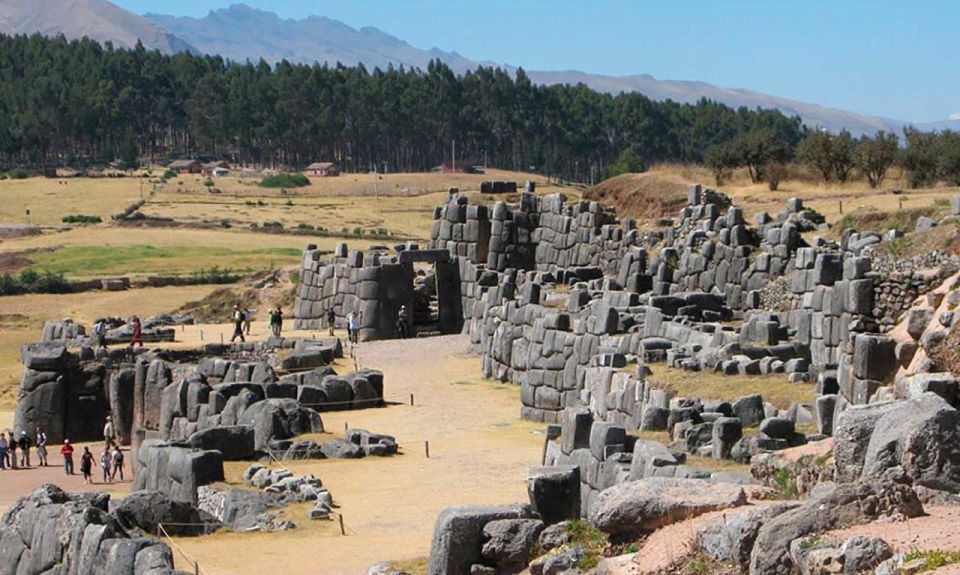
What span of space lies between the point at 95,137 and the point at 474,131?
3563 cm

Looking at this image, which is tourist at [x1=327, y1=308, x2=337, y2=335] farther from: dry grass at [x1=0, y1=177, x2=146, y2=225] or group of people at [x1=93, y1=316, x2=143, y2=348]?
dry grass at [x1=0, y1=177, x2=146, y2=225]

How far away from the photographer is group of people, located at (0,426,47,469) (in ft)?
151

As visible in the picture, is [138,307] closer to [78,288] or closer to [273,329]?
[78,288]

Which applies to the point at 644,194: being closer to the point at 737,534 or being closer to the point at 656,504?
the point at 656,504

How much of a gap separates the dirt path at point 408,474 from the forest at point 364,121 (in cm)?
11230

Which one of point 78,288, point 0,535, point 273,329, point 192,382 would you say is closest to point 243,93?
point 78,288

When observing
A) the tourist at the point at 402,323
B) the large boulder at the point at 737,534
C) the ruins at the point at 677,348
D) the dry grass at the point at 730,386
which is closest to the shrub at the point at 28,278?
the ruins at the point at 677,348

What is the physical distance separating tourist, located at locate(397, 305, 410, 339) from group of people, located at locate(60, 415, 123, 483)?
45.3 ft

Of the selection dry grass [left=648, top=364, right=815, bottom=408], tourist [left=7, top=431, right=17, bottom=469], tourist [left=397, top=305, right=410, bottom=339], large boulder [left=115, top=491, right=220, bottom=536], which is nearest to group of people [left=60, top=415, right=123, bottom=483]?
tourist [left=7, top=431, right=17, bottom=469]

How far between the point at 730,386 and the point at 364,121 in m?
136

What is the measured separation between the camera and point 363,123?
164 m

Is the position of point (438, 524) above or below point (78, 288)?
above

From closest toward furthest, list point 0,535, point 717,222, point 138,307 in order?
point 0,535 → point 717,222 → point 138,307

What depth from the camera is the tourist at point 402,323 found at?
58.2 meters
